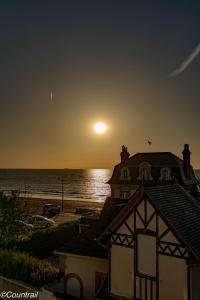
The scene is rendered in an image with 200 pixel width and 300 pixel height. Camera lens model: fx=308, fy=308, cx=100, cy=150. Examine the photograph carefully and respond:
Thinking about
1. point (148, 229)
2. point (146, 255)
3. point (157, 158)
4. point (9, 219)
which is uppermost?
point (157, 158)

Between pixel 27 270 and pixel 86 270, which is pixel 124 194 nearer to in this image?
pixel 27 270

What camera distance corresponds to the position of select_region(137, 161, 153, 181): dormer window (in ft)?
137

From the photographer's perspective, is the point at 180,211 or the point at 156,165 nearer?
the point at 180,211

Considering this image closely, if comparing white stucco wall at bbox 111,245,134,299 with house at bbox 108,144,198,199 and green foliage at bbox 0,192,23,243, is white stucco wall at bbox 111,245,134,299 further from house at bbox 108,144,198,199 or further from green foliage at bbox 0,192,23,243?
house at bbox 108,144,198,199

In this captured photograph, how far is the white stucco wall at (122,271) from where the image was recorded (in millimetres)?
12805

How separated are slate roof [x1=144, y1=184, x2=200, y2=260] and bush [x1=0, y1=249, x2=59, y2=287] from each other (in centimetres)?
890

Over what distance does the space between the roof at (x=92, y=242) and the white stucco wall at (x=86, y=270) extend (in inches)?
12.4

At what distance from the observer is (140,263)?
41.2ft

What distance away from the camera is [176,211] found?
1246 cm

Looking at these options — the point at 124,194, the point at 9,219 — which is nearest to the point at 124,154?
the point at 124,194

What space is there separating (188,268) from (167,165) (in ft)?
100.0

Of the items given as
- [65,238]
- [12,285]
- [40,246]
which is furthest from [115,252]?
[65,238]

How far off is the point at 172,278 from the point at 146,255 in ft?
4.28

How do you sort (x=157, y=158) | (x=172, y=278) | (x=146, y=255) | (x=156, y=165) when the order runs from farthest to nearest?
(x=157, y=158)
(x=156, y=165)
(x=146, y=255)
(x=172, y=278)
